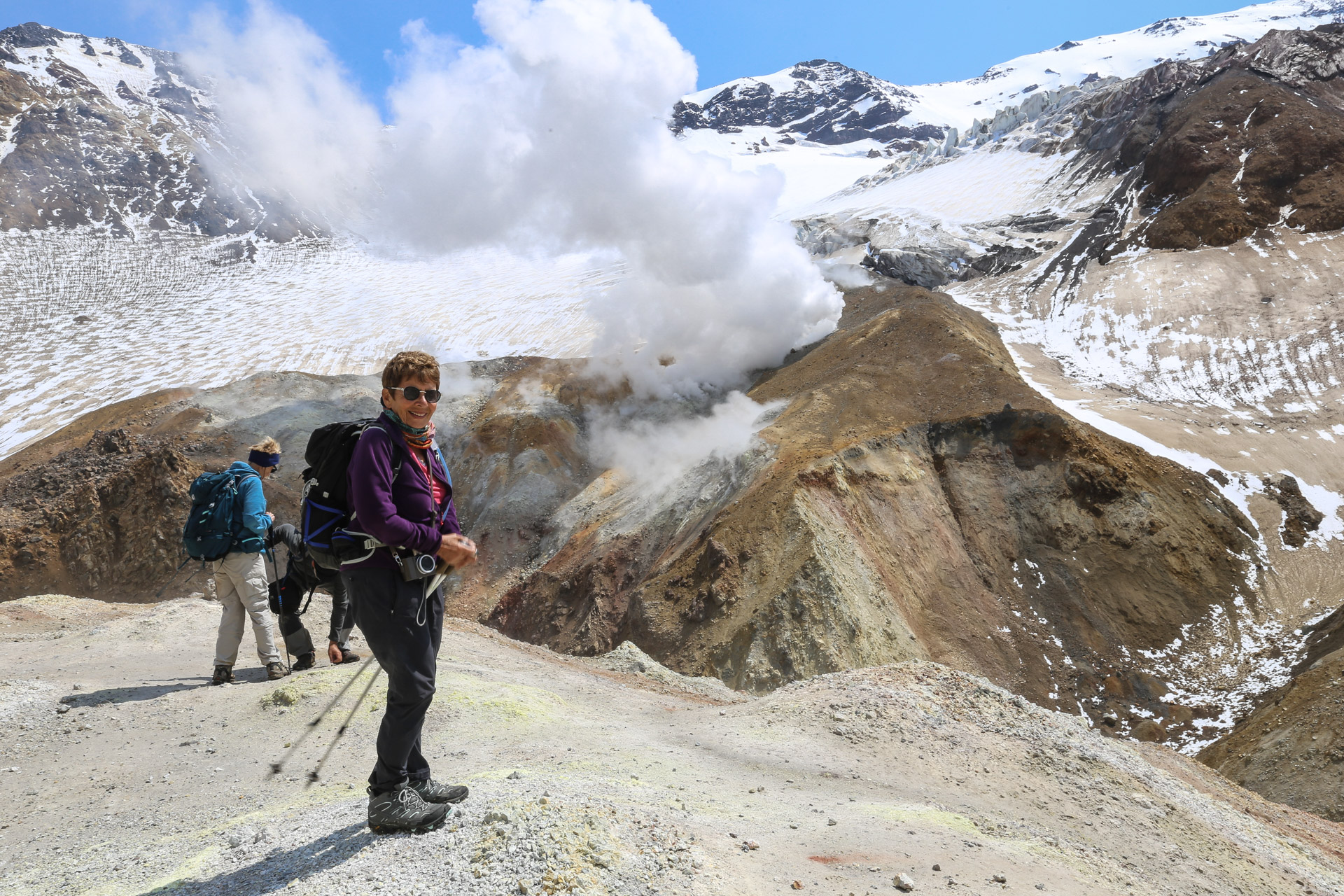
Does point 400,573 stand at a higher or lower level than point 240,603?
higher

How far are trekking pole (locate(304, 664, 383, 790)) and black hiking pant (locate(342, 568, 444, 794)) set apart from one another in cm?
170

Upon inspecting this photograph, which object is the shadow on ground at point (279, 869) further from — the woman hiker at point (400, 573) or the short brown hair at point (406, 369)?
the short brown hair at point (406, 369)

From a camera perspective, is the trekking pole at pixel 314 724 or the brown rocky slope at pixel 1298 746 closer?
the trekking pole at pixel 314 724

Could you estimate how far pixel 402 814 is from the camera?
12.1 ft

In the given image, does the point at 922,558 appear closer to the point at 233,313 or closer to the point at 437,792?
the point at 437,792

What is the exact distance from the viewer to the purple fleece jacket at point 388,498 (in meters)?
3.42

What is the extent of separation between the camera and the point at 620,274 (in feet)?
274

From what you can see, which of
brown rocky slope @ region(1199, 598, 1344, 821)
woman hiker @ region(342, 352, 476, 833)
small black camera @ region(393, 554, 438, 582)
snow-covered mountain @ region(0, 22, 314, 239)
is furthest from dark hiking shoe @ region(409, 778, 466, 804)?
snow-covered mountain @ region(0, 22, 314, 239)

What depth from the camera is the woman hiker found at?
3.49 meters

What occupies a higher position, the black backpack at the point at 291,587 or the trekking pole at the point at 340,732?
the black backpack at the point at 291,587

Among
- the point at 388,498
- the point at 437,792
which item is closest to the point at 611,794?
the point at 437,792

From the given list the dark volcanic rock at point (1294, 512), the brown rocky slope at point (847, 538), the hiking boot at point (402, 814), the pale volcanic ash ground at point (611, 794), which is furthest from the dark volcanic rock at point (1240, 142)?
the hiking boot at point (402, 814)

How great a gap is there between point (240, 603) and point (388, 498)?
4520mm

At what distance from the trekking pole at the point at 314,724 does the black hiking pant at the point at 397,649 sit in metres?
2.03
